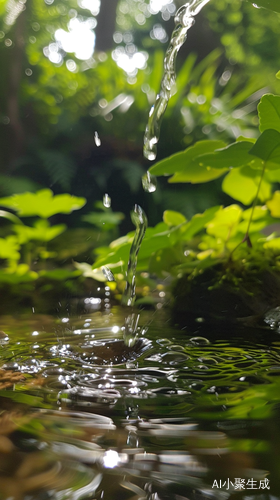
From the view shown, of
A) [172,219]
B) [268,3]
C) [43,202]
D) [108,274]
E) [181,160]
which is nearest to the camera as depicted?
[268,3]

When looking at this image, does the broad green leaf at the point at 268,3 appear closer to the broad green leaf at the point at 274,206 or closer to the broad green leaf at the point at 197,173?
the broad green leaf at the point at 197,173

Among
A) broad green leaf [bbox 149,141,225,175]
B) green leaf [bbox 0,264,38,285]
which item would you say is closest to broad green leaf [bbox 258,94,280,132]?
broad green leaf [bbox 149,141,225,175]

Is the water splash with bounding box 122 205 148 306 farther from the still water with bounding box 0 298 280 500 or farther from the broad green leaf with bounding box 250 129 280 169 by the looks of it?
the broad green leaf with bounding box 250 129 280 169

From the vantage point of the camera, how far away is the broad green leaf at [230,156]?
25.4 inches

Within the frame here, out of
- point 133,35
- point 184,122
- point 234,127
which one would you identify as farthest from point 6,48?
point 133,35

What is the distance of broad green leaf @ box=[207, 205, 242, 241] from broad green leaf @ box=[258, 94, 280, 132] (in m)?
0.26

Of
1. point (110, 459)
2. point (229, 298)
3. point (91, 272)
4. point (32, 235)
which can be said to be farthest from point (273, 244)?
point (32, 235)

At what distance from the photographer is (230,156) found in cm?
67

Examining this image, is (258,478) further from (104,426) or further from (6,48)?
(6,48)

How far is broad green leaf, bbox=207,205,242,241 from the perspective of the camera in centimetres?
88

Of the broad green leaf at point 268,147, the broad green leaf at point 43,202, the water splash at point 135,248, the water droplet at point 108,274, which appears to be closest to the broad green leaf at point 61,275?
the water droplet at point 108,274

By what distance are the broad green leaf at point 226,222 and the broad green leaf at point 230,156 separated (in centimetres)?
20

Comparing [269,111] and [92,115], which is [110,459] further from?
[92,115]

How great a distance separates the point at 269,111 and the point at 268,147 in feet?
0.20
